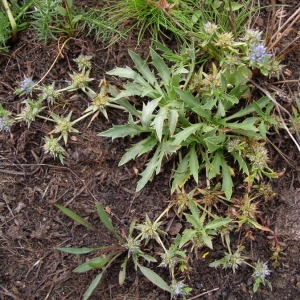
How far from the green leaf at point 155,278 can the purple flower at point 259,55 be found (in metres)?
1.28

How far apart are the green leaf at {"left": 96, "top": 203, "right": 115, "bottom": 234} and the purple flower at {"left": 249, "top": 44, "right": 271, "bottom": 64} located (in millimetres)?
1130

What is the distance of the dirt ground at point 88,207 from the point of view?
8.75 ft

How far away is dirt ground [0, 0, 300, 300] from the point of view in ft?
8.75

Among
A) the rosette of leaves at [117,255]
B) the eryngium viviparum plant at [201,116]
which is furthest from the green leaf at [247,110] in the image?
the rosette of leaves at [117,255]

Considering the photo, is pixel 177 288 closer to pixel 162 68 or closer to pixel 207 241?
pixel 207 241

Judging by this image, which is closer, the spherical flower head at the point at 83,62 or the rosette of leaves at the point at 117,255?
the rosette of leaves at the point at 117,255

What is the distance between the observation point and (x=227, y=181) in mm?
2627

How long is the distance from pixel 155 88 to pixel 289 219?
1.08 meters

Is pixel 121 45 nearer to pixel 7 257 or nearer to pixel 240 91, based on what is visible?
pixel 240 91

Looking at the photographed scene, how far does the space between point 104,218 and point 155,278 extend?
1.43ft

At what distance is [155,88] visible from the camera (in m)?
2.70

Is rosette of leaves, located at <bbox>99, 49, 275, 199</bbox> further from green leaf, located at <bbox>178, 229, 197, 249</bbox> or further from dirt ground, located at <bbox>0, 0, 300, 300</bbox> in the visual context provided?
green leaf, located at <bbox>178, 229, 197, 249</bbox>

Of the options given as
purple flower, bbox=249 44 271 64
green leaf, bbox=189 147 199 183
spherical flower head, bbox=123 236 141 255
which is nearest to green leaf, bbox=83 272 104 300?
spherical flower head, bbox=123 236 141 255

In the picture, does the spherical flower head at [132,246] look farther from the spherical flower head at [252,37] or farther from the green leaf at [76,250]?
the spherical flower head at [252,37]
